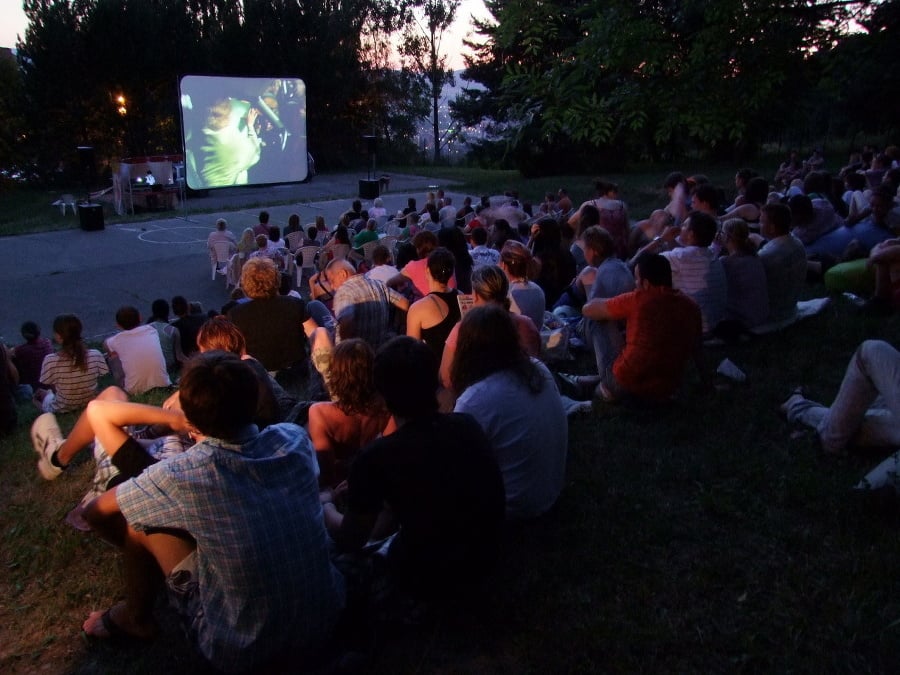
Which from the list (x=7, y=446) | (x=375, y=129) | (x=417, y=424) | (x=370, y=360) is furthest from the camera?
(x=375, y=129)

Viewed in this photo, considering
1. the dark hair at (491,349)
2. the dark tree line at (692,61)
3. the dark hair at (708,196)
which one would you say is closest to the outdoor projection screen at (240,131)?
the dark hair at (708,196)

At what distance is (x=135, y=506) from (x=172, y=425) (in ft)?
1.85

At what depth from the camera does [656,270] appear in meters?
4.00

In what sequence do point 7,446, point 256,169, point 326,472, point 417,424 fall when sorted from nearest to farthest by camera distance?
1. point 417,424
2. point 326,472
3. point 7,446
4. point 256,169

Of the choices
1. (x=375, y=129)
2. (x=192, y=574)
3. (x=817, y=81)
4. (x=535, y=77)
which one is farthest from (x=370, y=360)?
(x=375, y=129)

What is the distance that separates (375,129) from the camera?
35531mm

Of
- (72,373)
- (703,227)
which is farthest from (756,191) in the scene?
(72,373)

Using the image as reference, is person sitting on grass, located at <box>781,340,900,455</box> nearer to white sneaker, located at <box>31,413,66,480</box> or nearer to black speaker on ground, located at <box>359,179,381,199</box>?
white sneaker, located at <box>31,413,66,480</box>

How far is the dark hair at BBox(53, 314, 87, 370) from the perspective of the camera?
505 cm

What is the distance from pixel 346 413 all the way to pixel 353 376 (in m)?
0.19

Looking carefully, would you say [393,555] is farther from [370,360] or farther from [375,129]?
[375,129]

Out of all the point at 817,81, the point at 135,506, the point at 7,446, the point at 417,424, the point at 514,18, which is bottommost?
the point at 7,446

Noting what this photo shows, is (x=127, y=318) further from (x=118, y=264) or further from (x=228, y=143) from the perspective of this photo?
(x=228, y=143)

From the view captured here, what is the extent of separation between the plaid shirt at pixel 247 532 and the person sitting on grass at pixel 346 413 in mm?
692
